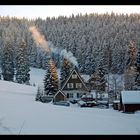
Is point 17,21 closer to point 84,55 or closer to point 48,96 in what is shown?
point 84,55

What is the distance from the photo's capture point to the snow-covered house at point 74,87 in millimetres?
34938

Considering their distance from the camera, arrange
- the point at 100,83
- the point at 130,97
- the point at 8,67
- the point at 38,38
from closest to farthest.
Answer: the point at 130,97 → the point at 100,83 → the point at 8,67 → the point at 38,38

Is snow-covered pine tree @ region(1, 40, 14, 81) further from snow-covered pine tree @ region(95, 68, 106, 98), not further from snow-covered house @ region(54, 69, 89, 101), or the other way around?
snow-covered house @ region(54, 69, 89, 101)

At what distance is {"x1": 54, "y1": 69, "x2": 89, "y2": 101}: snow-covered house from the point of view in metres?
34.9

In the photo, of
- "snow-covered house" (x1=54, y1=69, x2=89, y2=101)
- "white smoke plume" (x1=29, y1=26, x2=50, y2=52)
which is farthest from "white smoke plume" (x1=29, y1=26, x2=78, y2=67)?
"snow-covered house" (x1=54, y1=69, x2=89, y2=101)

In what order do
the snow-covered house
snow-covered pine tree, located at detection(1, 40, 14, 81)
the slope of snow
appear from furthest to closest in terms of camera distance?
the slope of snow → snow-covered pine tree, located at detection(1, 40, 14, 81) → the snow-covered house

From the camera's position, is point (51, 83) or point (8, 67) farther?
point (8, 67)

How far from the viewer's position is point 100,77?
37.8m

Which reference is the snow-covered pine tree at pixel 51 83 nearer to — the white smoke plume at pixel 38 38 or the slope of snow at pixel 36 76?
the slope of snow at pixel 36 76

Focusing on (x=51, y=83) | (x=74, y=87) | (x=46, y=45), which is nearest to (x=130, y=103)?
(x=74, y=87)

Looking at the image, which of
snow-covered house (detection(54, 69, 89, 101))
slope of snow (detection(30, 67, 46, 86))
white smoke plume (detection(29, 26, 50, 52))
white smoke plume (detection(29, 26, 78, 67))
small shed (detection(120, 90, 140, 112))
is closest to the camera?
small shed (detection(120, 90, 140, 112))

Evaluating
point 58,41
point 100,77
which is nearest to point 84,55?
point 58,41

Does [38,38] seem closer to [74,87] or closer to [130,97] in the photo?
[74,87]

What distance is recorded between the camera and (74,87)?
115 ft
